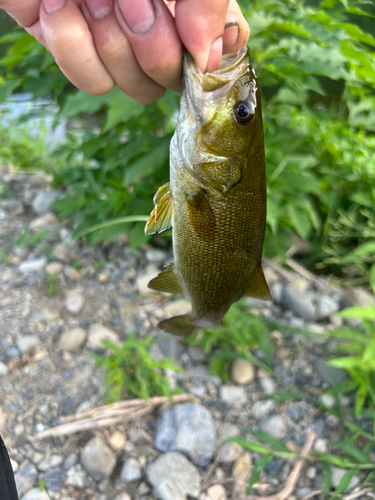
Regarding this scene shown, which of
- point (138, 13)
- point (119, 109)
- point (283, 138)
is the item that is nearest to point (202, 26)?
point (138, 13)

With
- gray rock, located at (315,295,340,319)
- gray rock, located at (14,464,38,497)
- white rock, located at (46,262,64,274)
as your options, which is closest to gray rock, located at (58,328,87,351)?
white rock, located at (46,262,64,274)

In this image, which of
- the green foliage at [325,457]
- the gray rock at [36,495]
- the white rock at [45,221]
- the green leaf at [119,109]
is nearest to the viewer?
the gray rock at [36,495]

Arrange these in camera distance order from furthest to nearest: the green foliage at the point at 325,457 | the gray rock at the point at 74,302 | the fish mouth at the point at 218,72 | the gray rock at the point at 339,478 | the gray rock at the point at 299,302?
the gray rock at the point at 299,302, the gray rock at the point at 74,302, the gray rock at the point at 339,478, the green foliage at the point at 325,457, the fish mouth at the point at 218,72

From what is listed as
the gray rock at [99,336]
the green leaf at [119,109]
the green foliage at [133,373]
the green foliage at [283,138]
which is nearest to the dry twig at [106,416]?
the green foliage at [133,373]

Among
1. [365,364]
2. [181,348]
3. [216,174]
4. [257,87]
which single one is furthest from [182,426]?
[257,87]

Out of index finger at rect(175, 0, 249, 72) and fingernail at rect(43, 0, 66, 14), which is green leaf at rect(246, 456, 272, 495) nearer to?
index finger at rect(175, 0, 249, 72)

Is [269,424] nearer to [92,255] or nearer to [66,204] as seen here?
[92,255]

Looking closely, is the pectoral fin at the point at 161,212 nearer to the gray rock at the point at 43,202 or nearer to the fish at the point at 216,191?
the fish at the point at 216,191
